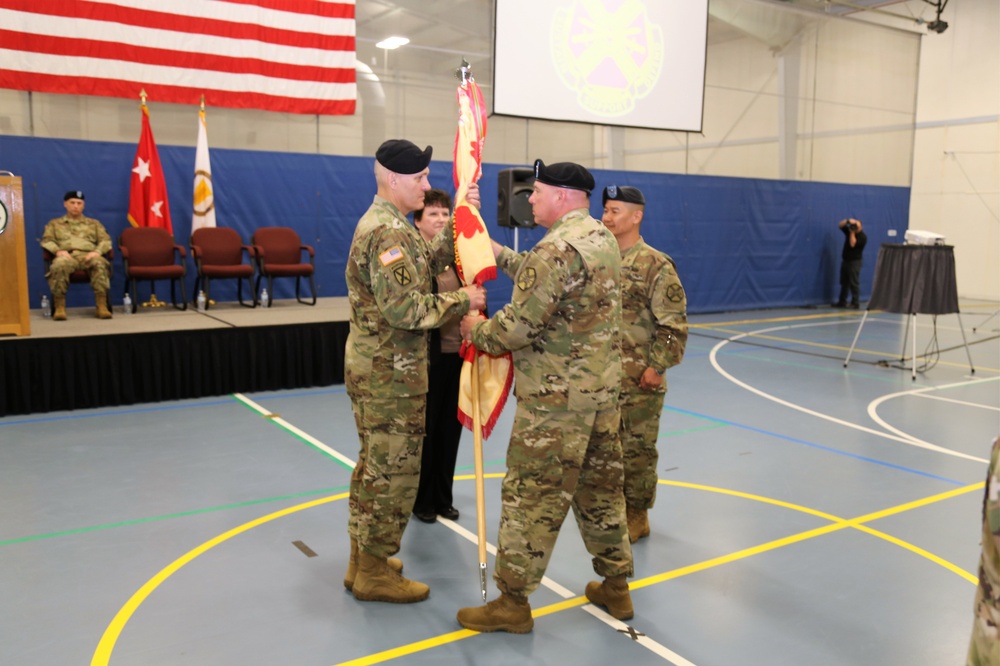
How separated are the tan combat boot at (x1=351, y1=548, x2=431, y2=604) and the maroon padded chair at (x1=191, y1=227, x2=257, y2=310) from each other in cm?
630

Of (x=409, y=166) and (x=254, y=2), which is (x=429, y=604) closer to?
(x=409, y=166)

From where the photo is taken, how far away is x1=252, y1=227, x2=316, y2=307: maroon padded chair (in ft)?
30.1

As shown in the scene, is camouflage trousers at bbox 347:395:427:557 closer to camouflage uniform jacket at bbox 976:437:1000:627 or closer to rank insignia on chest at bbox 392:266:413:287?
rank insignia on chest at bbox 392:266:413:287

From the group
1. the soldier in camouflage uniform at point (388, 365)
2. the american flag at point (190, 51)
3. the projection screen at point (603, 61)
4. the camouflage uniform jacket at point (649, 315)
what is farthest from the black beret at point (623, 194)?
the projection screen at point (603, 61)

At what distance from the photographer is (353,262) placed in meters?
3.20

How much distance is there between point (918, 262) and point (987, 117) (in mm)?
11151

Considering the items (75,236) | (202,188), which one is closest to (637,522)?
(75,236)

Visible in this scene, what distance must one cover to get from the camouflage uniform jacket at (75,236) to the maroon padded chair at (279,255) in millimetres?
1648

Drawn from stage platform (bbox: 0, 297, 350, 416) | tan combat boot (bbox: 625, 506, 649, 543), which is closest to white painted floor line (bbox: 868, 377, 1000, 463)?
tan combat boot (bbox: 625, 506, 649, 543)

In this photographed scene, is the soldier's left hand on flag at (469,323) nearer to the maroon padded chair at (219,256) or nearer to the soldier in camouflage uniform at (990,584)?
the soldier in camouflage uniform at (990,584)

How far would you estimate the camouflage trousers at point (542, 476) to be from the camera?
9.56 feet

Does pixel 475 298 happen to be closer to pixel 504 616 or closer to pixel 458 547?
pixel 504 616

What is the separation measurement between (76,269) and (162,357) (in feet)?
6.00

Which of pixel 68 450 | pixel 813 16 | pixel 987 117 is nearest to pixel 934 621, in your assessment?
pixel 68 450
